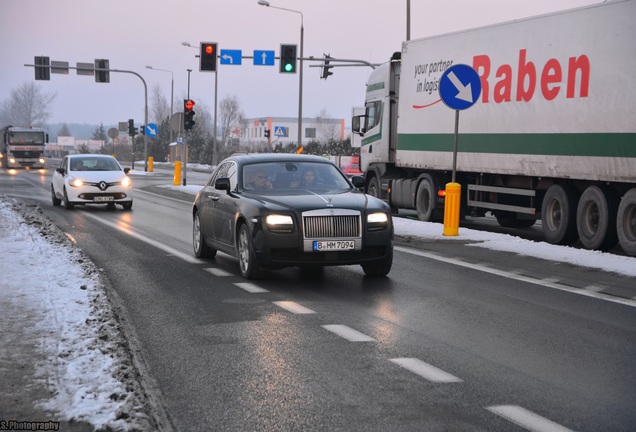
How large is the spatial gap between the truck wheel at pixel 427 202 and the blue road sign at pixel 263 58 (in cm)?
2132

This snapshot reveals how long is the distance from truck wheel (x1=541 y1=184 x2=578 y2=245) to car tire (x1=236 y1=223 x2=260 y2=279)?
274 inches

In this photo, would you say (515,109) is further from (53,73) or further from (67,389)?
(53,73)

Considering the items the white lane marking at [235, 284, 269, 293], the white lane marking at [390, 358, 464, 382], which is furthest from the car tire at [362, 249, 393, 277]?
the white lane marking at [390, 358, 464, 382]

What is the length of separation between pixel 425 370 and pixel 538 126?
1115 centimetres

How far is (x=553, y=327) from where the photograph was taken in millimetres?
8148

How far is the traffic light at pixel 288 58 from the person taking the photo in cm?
3766

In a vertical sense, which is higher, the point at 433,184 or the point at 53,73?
the point at 53,73

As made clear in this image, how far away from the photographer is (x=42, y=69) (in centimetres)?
4856

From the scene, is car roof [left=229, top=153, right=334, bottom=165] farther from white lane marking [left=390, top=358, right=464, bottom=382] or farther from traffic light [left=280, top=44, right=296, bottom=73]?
traffic light [left=280, top=44, right=296, bottom=73]

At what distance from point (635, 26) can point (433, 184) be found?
Answer: 7.73 meters

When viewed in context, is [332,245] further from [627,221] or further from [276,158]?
[627,221]

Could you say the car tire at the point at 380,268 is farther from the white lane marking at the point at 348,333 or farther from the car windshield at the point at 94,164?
the car windshield at the point at 94,164

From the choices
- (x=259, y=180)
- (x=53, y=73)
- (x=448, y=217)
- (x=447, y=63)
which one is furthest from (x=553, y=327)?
(x=53, y=73)

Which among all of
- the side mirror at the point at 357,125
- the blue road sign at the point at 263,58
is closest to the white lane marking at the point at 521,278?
the side mirror at the point at 357,125
